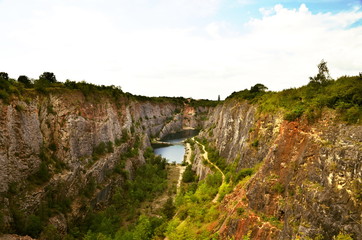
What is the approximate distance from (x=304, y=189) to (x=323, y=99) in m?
7.13

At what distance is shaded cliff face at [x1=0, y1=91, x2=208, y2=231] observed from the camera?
22.3m

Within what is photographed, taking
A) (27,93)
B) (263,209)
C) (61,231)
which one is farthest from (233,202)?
(27,93)

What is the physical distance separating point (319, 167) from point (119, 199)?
31.7 meters

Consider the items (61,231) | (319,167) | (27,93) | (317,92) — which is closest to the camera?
(319,167)

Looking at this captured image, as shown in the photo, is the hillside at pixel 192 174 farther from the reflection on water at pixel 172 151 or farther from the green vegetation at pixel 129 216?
the reflection on water at pixel 172 151

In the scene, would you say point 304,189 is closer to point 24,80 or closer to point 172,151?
point 24,80

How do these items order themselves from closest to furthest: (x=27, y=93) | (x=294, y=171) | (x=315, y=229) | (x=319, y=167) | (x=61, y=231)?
1. (x=315, y=229)
2. (x=319, y=167)
3. (x=294, y=171)
4. (x=61, y=231)
5. (x=27, y=93)

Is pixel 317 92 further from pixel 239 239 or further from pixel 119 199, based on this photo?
pixel 119 199

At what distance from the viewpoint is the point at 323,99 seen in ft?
53.4

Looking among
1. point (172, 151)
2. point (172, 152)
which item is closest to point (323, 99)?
point (172, 152)

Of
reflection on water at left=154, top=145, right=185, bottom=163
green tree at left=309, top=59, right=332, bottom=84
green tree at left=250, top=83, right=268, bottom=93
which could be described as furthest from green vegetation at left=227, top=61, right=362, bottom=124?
reflection on water at left=154, top=145, right=185, bottom=163

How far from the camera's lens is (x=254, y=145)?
25.5 m

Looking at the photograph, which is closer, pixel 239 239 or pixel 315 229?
pixel 315 229

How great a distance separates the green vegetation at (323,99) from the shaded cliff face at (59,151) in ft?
88.3
